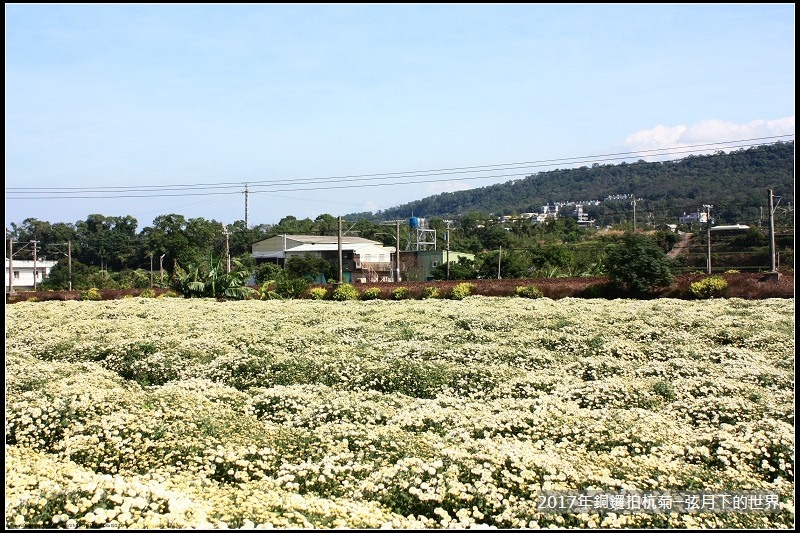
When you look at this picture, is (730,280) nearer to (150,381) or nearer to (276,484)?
(150,381)

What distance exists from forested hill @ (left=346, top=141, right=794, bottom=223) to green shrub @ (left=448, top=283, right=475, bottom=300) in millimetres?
24673

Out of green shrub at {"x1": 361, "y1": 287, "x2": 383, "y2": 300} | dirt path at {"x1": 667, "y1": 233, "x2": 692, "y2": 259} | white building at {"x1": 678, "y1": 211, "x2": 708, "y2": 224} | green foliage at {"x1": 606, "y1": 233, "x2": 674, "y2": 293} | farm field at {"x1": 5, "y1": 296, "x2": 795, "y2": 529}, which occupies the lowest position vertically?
farm field at {"x1": 5, "y1": 296, "x2": 795, "y2": 529}

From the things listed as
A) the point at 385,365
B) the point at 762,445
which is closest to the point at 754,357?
the point at 762,445

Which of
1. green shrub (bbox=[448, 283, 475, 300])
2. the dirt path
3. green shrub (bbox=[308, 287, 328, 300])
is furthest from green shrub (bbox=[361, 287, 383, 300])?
the dirt path

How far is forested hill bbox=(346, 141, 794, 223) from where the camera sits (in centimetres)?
9138

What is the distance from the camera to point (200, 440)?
7734 mm

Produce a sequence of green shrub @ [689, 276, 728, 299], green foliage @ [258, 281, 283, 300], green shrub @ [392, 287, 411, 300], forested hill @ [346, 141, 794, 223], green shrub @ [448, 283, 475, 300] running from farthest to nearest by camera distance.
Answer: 1. forested hill @ [346, 141, 794, 223]
2. green foliage @ [258, 281, 283, 300]
3. green shrub @ [392, 287, 411, 300]
4. green shrub @ [448, 283, 475, 300]
5. green shrub @ [689, 276, 728, 299]

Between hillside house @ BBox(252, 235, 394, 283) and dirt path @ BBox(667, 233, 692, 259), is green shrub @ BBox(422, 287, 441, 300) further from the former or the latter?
dirt path @ BBox(667, 233, 692, 259)

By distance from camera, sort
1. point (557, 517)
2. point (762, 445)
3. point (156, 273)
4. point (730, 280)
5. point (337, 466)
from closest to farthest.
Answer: point (557, 517)
point (337, 466)
point (762, 445)
point (730, 280)
point (156, 273)

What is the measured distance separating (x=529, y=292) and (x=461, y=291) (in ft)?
9.80

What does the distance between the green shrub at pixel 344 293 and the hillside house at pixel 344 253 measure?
28469 millimetres

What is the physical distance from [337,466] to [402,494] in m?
0.99

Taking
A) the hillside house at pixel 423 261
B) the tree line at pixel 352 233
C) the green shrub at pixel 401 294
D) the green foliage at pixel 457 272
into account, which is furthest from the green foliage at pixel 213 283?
the hillside house at pixel 423 261

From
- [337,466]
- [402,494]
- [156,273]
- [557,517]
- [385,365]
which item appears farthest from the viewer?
[156,273]
